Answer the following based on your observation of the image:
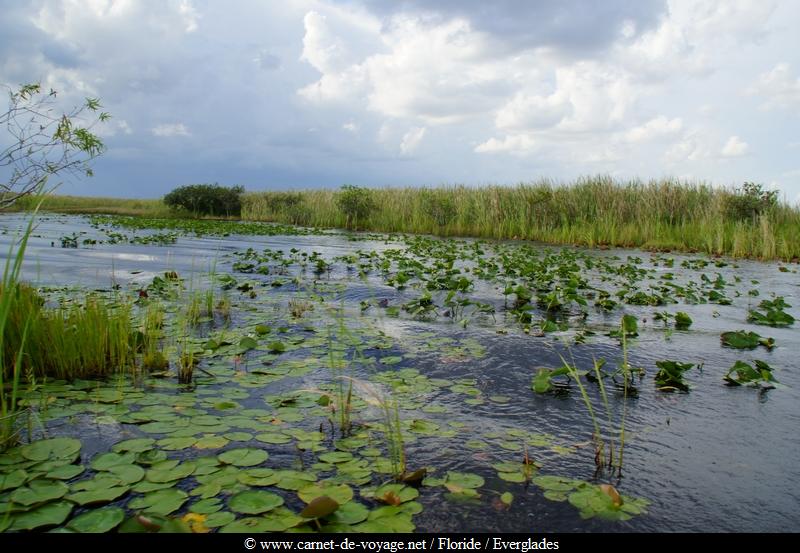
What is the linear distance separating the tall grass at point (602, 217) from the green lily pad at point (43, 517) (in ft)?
53.2

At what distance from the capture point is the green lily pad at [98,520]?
1848 millimetres

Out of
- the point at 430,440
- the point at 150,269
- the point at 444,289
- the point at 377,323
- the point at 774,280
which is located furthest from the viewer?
the point at 774,280

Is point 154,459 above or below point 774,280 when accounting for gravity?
below

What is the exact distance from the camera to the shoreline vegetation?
15.2 meters

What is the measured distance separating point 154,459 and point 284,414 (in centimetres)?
79

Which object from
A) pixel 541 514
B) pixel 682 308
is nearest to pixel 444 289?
pixel 682 308

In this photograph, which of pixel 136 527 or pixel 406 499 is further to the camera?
pixel 406 499

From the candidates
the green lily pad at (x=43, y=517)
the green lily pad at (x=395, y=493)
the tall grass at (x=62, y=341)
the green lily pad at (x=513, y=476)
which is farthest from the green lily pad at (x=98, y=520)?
the tall grass at (x=62, y=341)

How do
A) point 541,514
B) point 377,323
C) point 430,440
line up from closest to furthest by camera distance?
point 541,514
point 430,440
point 377,323

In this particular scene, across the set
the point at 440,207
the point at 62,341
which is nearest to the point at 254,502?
the point at 62,341

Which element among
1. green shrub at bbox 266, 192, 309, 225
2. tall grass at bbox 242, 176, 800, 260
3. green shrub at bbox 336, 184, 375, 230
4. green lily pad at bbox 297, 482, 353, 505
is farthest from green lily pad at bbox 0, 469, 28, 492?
green shrub at bbox 266, 192, 309, 225

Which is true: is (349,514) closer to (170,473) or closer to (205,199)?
(170,473)

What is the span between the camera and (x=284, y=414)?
9.95ft

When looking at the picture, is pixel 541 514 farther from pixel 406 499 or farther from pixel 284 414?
pixel 284 414
